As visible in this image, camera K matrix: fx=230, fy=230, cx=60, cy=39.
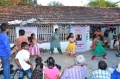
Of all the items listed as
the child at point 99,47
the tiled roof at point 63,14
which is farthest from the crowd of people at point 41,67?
the tiled roof at point 63,14

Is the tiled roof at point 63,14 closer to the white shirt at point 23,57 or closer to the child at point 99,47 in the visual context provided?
the child at point 99,47

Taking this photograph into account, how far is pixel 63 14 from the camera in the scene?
659 inches

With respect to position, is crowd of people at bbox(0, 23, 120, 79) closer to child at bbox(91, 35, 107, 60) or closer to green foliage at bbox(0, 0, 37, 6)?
child at bbox(91, 35, 107, 60)

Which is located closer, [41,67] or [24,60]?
[41,67]

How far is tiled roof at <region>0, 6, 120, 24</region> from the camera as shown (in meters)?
15.5

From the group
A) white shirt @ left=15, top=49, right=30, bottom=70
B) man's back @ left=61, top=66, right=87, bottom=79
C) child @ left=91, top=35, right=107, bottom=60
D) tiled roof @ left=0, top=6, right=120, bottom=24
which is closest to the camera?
man's back @ left=61, top=66, right=87, bottom=79

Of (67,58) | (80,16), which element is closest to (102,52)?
(67,58)

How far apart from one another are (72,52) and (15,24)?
12.9ft

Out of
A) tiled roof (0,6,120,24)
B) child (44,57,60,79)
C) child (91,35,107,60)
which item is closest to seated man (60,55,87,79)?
child (44,57,60,79)

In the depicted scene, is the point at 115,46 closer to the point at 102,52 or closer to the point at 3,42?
the point at 102,52

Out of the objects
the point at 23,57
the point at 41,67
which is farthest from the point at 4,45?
the point at 41,67

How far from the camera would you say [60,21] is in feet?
50.2

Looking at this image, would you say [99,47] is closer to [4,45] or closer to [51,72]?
[4,45]

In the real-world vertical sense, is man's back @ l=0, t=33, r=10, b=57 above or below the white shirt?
above
